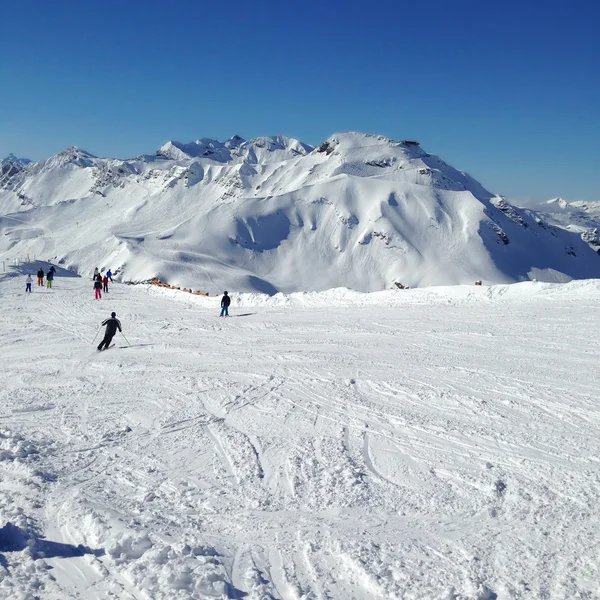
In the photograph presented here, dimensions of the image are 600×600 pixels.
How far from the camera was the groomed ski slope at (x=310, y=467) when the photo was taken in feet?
18.3

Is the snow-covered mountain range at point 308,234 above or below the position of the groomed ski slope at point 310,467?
above

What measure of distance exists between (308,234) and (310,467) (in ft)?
439

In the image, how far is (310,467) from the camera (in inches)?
324

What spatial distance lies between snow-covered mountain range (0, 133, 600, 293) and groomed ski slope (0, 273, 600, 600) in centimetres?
7476

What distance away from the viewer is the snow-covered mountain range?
119m

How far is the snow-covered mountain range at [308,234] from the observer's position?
119494 millimetres

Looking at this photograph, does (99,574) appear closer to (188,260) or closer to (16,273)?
(16,273)

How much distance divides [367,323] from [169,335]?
7.26m

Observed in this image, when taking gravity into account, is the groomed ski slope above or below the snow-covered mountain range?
below

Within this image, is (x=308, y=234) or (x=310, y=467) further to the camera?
(x=308, y=234)

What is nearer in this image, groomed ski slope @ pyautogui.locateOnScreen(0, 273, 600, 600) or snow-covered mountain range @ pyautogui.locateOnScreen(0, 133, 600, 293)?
groomed ski slope @ pyautogui.locateOnScreen(0, 273, 600, 600)

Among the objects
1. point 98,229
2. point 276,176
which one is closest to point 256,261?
point 98,229

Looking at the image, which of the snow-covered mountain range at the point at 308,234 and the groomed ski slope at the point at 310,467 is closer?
the groomed ski slope at the point at 310,467

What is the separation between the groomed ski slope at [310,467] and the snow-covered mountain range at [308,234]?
74758 millimetres
